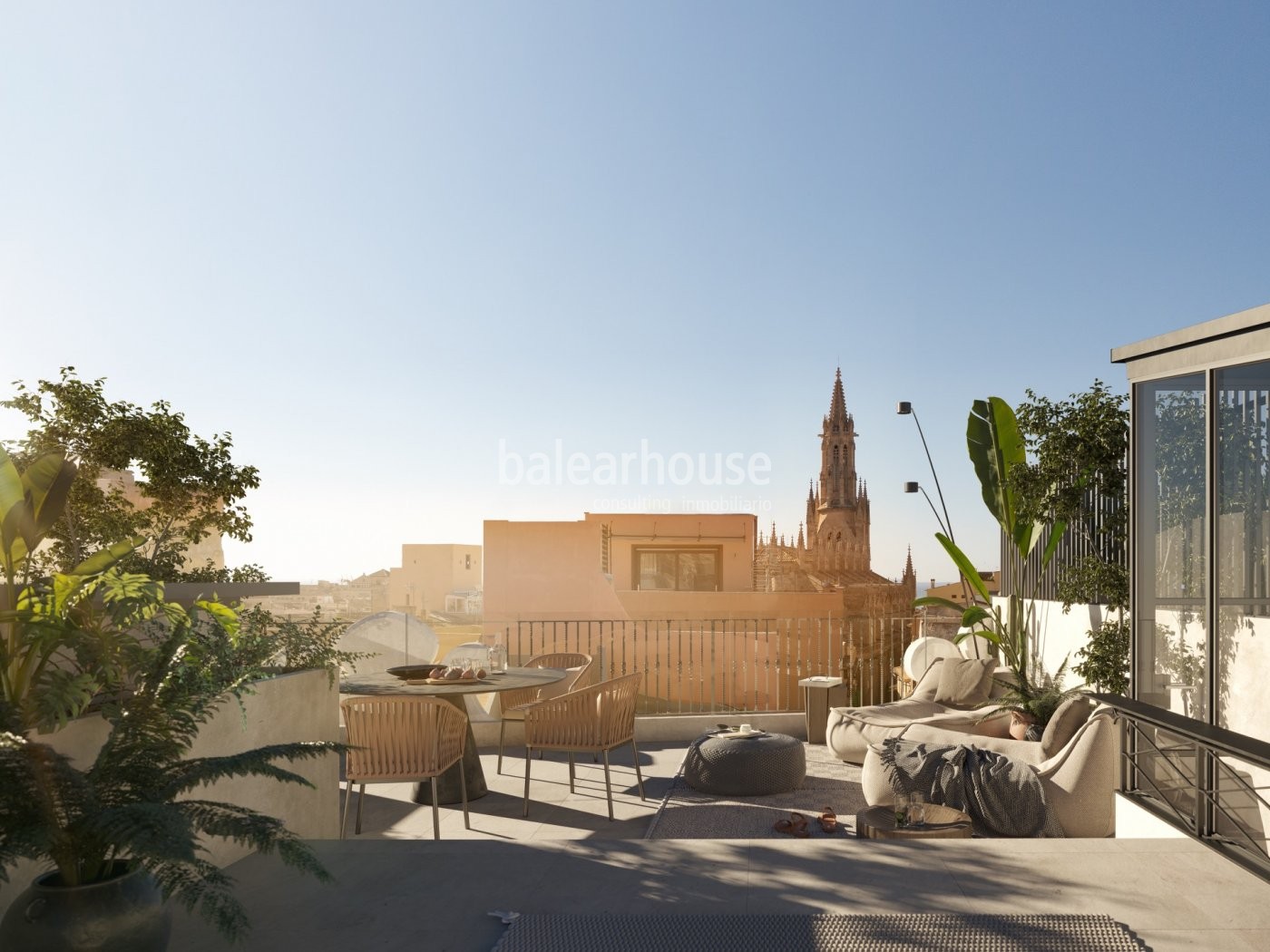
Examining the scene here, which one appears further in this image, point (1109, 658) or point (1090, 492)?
point (1090, 492)

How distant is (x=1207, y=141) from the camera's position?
8.49 m

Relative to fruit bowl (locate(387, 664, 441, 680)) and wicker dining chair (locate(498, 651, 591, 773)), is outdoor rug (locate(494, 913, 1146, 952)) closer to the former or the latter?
fruit bowl (locate(387, 664, 441, 680))

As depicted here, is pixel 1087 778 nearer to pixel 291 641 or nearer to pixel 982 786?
pixel 982 786

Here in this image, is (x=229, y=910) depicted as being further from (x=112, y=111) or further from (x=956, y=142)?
(x=956, y=142)

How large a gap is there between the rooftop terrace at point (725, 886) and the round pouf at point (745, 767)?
2.10 meters

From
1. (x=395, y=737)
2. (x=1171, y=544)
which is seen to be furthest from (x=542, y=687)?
(x=1171, y=544)

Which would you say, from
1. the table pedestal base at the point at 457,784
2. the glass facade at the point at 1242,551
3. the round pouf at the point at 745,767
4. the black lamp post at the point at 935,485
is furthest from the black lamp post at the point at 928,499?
the table pedestal base at the point at 457,784

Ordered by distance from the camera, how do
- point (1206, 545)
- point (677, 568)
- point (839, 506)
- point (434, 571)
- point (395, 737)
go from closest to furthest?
1. point (1206, 545)
2. point (395, 737)
3. point (677, 568)
4. point (434, 571)
5. point (839, 506)

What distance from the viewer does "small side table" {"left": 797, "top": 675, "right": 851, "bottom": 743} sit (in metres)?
7.61

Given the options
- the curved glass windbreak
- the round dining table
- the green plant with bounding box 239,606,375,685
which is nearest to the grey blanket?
the curved glass windbreak

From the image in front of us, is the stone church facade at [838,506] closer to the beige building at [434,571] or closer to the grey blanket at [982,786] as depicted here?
the beige building at [434,571]

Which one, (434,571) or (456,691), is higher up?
(456,691)

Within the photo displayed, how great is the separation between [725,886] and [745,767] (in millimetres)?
2707

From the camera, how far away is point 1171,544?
4121mm
